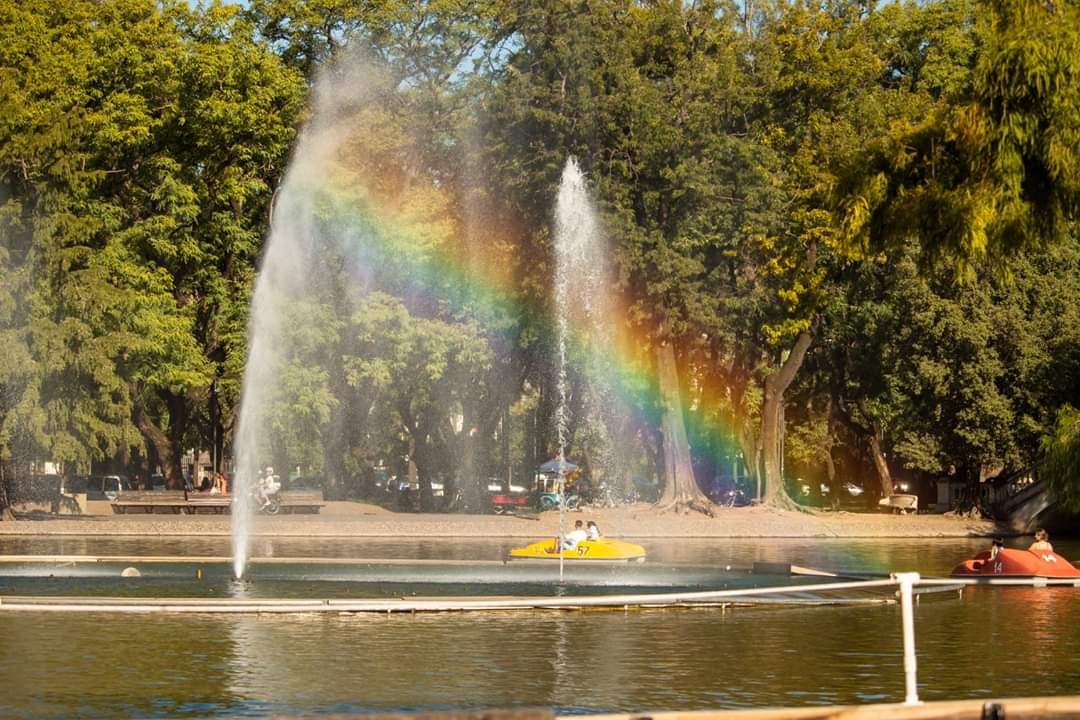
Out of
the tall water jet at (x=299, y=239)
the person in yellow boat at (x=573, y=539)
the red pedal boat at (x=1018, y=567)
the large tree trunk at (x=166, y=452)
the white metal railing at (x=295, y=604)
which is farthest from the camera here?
the large tree trunk at (x=166, y=452)

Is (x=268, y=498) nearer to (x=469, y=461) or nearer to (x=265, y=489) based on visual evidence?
(x=265, y=489)

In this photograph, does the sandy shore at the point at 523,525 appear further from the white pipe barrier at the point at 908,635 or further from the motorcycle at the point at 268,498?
the white pipe barrier at the point at 908,635

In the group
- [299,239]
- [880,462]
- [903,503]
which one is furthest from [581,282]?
[880,462]

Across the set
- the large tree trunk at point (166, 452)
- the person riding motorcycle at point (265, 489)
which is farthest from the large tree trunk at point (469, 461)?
the large tree trunk at point (166, 452)

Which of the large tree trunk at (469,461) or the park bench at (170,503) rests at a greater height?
the large tree trunk at (469,461)

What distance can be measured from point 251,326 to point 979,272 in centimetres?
2988

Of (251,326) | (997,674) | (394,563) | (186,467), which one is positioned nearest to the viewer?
(997,674)

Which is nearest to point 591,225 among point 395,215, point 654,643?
point 395,215

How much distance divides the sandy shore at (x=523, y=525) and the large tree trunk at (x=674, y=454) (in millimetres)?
932

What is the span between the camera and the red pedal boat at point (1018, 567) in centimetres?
3444

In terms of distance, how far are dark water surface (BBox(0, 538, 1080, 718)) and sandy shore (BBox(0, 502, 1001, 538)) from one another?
19095mm

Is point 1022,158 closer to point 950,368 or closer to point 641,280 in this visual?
point 641,280

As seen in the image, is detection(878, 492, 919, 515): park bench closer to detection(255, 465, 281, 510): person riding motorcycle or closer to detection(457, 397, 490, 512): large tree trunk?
detection(457, 397, 490, 512): large tree trunk

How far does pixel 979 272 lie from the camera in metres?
65.4
